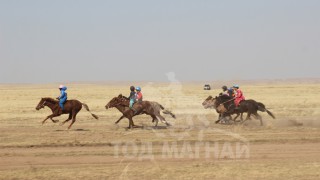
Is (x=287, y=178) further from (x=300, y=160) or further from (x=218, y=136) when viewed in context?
(x=218, y=136)

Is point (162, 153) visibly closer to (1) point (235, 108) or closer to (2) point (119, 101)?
(2) point (119, 101)

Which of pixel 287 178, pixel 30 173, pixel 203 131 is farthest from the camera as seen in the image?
pixel 203 131

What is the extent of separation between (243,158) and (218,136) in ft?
15.6

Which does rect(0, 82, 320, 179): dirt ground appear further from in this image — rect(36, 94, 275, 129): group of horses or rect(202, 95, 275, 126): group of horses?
rect(202, 95, 275, 126): group of horses

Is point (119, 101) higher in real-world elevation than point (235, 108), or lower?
higher

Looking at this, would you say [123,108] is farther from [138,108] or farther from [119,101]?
[138,108]

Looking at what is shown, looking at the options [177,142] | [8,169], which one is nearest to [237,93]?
[177,142]

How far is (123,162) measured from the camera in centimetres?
1288

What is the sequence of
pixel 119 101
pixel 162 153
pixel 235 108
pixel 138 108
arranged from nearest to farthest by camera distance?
pixel 162 153
pixel 138 108
pixel 119 101
pixel 235 108

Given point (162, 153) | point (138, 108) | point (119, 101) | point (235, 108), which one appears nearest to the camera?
point (162, 153)

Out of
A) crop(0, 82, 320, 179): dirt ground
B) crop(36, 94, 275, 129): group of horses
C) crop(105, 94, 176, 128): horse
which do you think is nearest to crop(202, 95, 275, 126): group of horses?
crop(36, 94, 275, 129): group of horses

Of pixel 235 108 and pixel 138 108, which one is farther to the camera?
pixel 235 108

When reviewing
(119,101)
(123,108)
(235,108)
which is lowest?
(235,108)

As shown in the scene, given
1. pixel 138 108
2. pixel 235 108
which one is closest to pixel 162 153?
pixel 138 108
